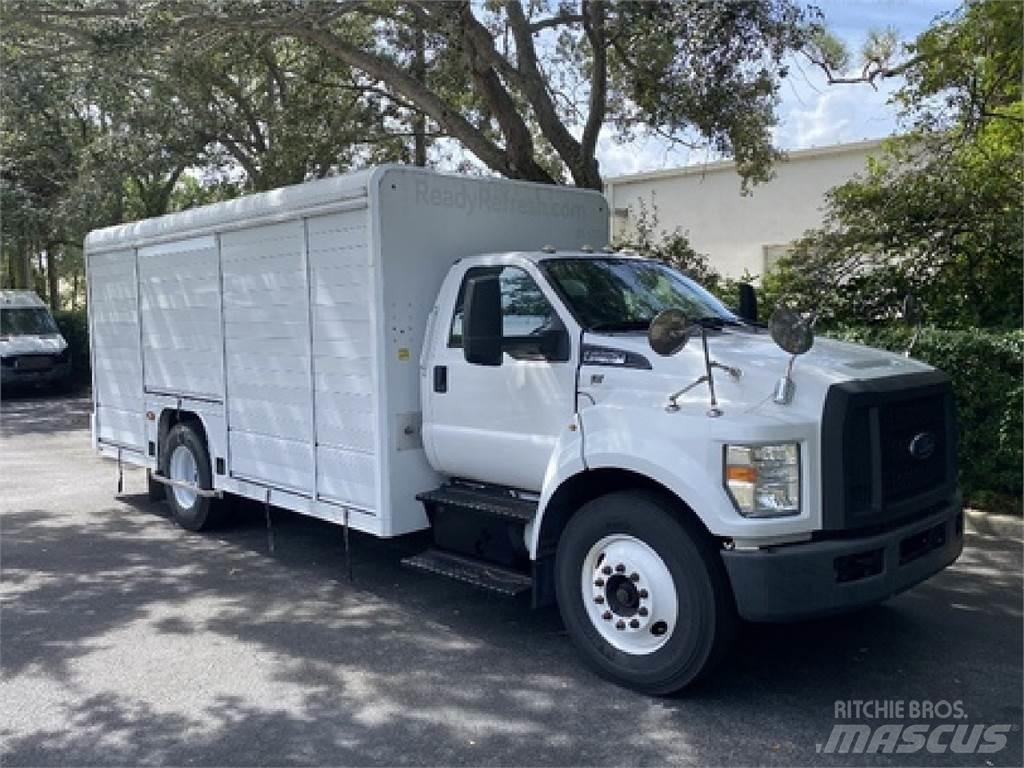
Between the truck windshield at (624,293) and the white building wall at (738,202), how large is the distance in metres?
14.3

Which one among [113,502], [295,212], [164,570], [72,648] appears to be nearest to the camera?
[72,648]

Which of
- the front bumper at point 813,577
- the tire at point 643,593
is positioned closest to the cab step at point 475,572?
the tire at point 643,593

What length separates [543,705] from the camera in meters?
4.56

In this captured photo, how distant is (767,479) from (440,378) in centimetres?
233

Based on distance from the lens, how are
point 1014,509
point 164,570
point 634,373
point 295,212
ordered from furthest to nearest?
point 1014,509, point 164,570, point 295,212, point 634,373

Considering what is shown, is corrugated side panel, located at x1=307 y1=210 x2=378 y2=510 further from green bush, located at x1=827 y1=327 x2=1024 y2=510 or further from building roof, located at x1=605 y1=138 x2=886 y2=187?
building roof, located at x1=605 y1=138 x2=886 y2=187

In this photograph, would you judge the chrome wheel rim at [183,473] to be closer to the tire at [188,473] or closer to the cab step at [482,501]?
the tire at [188,473]

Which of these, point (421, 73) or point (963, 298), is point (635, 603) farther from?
point (421, 73)

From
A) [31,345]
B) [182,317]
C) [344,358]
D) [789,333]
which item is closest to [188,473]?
[182,317]

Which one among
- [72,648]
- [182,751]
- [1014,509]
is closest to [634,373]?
[182,751]

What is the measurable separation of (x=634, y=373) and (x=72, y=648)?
3.53 m

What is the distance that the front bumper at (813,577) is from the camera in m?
4.20

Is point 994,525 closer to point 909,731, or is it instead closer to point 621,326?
point 909,731

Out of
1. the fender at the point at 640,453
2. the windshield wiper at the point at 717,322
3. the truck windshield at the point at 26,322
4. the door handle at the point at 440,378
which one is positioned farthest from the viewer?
the truck windshield at the point at 26,322
